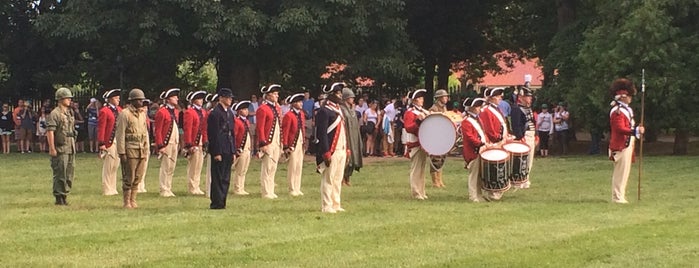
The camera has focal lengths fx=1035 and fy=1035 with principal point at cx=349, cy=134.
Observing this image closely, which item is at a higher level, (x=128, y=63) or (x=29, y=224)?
(x=128, y=63)

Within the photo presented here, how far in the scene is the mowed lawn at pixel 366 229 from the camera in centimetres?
1102

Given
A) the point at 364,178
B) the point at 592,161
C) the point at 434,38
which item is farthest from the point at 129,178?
the point at 434,38

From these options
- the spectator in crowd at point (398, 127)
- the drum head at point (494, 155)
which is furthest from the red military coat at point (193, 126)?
the spectator in crowd at point (398, 127)

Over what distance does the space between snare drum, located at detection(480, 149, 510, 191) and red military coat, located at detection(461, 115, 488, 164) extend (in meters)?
0.18

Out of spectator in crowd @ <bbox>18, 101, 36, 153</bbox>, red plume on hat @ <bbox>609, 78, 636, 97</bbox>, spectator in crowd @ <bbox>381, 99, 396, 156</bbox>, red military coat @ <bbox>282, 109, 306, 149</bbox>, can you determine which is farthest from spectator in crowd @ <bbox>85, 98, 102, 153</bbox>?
red plume on hat @ <bbox>609, 78, 636, 97</bbox>

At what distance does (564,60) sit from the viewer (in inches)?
1292

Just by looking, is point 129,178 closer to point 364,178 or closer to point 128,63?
point 364,178

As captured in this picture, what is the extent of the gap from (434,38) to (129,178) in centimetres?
2690

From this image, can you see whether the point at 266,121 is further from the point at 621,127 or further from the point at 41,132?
the point at 41,132

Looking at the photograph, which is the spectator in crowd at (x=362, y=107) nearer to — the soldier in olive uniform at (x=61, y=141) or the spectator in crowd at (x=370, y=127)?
the spectator in crowd at (x=370, y=127)

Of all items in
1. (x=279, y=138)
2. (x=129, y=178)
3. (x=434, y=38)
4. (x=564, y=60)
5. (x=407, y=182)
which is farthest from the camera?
(x=434, y=38)

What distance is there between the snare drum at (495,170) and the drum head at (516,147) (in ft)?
0.60

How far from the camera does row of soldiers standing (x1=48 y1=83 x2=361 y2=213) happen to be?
1518 cm

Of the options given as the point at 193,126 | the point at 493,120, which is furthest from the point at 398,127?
the point at 493,120
